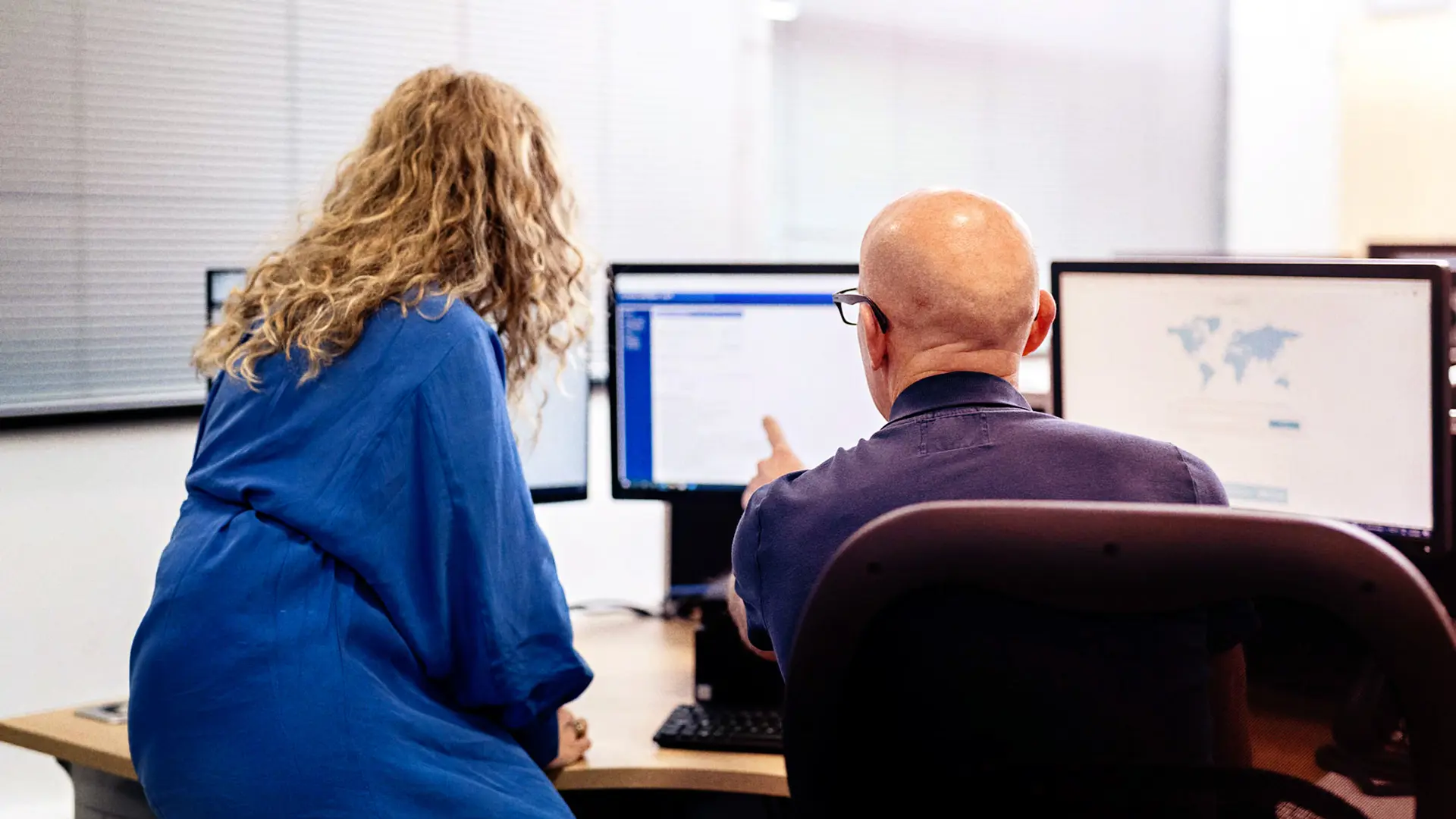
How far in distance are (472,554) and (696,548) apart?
80 centimetres

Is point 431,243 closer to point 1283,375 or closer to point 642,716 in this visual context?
point 642,716

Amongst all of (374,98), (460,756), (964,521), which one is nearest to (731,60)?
(374,98)

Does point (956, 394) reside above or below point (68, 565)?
above

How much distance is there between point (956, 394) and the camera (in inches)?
45.0

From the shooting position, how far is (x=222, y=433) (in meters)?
1.44

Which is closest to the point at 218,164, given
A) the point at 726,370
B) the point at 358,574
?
the point at 726,370

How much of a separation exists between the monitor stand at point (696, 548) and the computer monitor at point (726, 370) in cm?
16

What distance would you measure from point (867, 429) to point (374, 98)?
4.12 ft

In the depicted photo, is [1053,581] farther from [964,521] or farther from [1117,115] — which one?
[1117,115]

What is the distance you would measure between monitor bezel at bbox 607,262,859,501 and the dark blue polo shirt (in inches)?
30.1

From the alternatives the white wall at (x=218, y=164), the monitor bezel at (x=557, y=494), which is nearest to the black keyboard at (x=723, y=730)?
the monitor bezel at (x=557, y=494)

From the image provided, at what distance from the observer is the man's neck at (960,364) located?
3.85 ft

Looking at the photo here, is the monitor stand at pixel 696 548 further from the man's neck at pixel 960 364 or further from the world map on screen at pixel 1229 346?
the man's neck at pixel 960 364

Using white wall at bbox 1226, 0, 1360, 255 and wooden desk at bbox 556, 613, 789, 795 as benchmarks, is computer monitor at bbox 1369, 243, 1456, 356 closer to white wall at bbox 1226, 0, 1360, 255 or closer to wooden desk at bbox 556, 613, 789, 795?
white wall at bbox 1226, 0, 1360, 255
